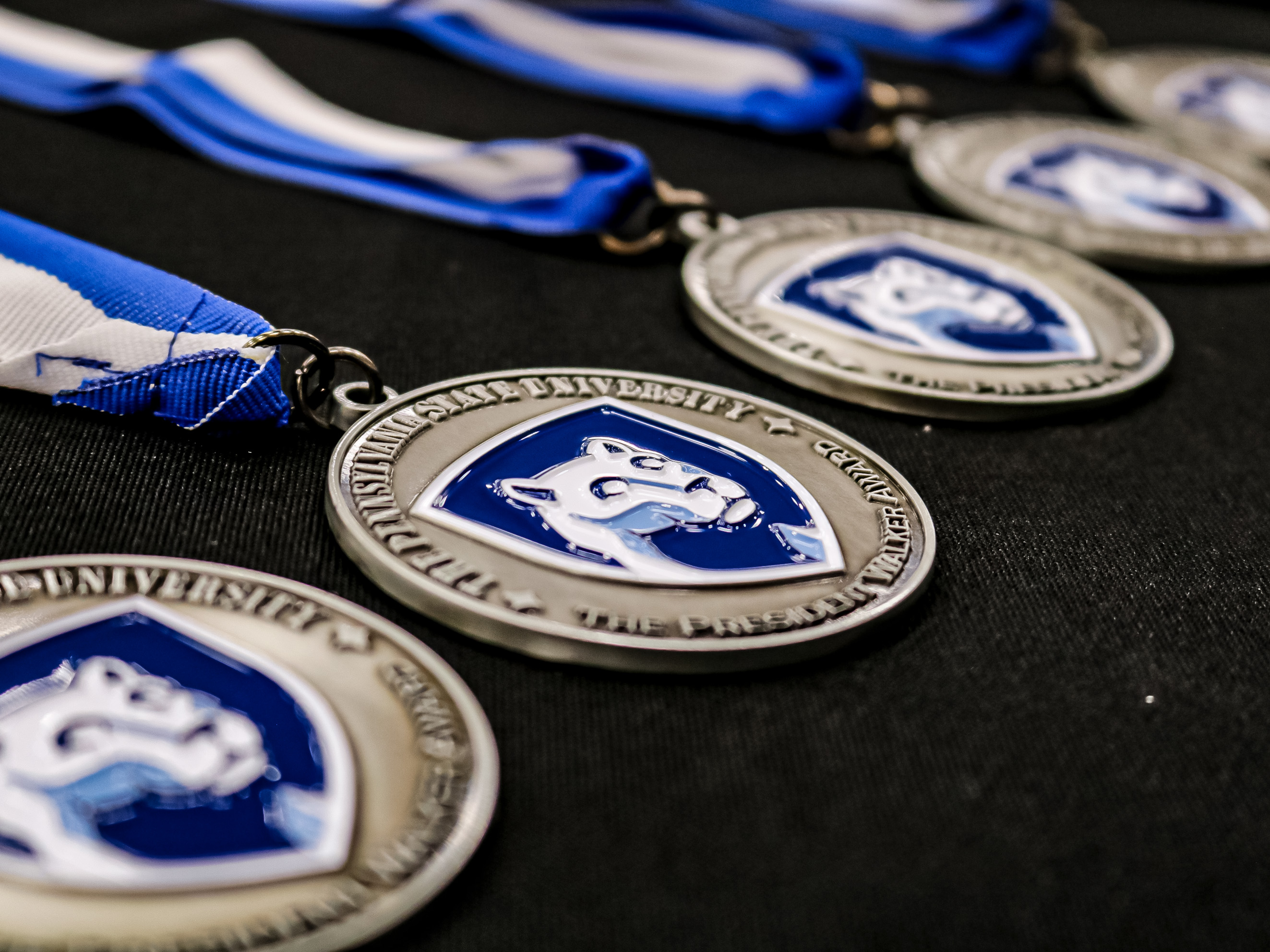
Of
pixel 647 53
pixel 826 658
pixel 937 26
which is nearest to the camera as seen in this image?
pixel 826 658

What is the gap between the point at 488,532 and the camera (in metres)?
1.04

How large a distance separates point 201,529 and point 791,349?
677 millimetres

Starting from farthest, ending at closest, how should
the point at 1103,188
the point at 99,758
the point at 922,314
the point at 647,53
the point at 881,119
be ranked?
the point at 647,53 → the point at 881,119 → the point at 1103,188 → the point at 922,314 → the point at 99,758

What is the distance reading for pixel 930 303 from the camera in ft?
5.02

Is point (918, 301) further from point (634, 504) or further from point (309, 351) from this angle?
point (309, 351)

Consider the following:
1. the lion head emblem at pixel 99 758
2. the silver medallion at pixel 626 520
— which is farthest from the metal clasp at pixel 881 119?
the lion head emblem at pixel 99 758

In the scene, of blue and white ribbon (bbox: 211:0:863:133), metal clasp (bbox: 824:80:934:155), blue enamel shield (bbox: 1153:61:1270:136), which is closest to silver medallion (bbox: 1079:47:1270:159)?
blue enamel shield (bbox: 1153:61:1270:136)

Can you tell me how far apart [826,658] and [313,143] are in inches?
48.6

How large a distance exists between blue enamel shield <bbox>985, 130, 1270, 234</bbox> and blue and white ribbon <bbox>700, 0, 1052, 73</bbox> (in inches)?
21.8

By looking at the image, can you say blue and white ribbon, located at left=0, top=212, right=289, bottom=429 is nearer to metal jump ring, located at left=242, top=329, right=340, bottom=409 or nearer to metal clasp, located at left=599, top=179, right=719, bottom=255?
metal jump ring, located at left=242, top=329, right=340, bottom=409

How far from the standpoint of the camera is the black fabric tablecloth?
84 cm

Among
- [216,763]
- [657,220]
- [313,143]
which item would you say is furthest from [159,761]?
[313,143]

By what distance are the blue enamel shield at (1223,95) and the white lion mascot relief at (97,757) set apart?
2260mm

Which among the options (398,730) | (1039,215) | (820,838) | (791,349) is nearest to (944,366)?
(791,349)
